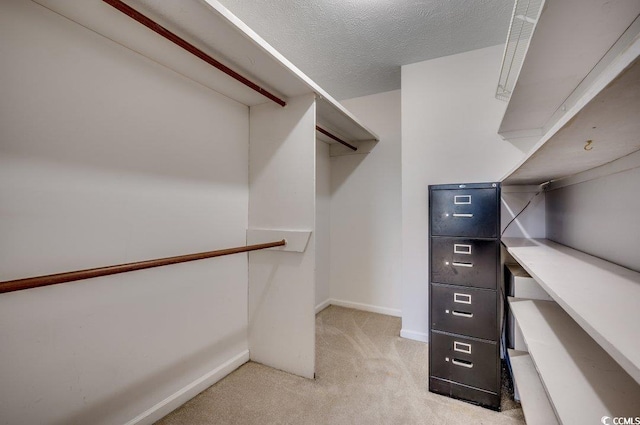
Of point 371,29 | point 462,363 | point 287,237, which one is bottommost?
point 462,363

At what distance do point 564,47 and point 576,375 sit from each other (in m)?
1.37

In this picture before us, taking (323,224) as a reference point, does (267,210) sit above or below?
above

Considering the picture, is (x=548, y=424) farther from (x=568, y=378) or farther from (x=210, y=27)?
(x=210, y=27)

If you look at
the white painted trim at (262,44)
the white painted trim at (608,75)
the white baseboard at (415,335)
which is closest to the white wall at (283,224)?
the white painted trim at (262,44)

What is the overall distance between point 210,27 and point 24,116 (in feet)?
2.75

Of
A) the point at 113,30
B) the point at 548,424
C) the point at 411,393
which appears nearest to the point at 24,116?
the point at 113,30

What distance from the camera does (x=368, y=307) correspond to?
10.4 ft

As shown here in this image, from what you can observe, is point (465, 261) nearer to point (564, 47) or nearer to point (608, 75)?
point (564, 47)

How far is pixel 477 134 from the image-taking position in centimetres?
229

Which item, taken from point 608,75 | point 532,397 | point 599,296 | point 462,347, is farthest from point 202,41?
point 532,397

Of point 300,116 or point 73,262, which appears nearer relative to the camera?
point 73,262

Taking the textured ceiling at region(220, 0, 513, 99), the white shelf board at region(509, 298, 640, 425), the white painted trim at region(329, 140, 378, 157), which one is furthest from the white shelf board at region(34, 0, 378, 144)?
the white shelf board at region(509, 298, 640, 425)

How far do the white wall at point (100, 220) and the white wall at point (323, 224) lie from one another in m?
1.44

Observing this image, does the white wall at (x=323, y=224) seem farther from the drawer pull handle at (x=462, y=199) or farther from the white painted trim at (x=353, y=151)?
the drawer pull handle at (x=462, y=199)
